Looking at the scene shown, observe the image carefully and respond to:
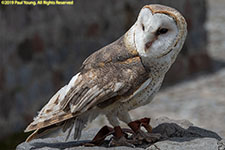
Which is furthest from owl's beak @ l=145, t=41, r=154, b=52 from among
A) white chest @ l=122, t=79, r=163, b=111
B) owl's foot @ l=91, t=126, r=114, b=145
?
owl's foot @ l=91, t=126, r=114, b=145

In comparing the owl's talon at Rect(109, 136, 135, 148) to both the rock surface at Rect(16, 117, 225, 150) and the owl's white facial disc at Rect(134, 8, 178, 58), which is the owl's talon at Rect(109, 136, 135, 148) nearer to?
the rock surface at Rect(16, 117, 225, 150)

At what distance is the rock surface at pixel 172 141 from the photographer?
3.32 metres

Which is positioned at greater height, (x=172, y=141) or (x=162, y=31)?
(x=162, y=31)

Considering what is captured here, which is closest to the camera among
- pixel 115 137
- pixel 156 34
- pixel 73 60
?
pixel 156 34

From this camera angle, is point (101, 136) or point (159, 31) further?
point (101, 136)

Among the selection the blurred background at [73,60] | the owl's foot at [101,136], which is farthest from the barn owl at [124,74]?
the blurred background at [73,60]

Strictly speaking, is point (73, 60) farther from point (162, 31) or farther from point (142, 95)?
point (162, 31)

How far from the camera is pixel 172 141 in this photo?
11.1ft

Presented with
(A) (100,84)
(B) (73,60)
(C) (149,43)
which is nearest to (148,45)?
(C) (149,43)

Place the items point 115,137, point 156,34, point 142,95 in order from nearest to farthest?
point 156,34
point 142,95
point 115,137

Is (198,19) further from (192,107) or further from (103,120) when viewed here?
(103,120)

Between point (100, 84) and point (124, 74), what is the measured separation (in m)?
0.15

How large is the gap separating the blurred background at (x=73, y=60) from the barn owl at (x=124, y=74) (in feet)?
8.35

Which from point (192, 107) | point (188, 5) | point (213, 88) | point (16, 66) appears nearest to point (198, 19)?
point (188, 5)
